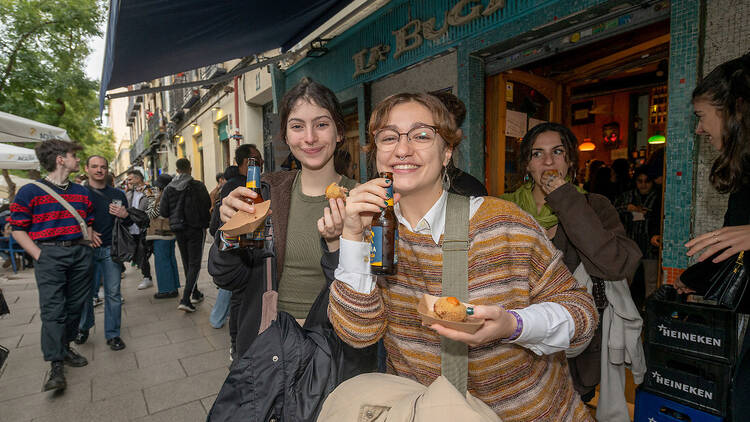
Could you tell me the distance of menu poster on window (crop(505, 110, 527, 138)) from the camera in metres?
4.92

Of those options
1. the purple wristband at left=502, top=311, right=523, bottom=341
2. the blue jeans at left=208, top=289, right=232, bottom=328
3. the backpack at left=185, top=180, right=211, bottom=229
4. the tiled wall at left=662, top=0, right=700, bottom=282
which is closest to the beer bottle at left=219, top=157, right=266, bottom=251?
the purple wristband at left=502, top=311, right=523, bottom=341

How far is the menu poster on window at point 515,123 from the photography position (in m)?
4.92

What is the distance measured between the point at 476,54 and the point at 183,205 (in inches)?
186

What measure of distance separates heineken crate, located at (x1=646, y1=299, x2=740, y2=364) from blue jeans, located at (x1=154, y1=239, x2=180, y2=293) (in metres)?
6.71

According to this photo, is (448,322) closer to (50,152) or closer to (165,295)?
(50,152)

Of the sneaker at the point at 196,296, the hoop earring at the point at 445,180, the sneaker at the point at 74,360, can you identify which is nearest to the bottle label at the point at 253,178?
the hoop earring at the point at 445,180

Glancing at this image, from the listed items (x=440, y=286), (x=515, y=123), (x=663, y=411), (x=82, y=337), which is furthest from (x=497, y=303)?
(x=82, y=337)

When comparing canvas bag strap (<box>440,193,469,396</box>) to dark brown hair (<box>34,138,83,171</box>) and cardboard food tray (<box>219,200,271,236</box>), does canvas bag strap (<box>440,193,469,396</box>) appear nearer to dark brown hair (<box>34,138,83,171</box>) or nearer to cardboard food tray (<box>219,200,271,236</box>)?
cardboard food tray (<box>219,200,271,236</box>)

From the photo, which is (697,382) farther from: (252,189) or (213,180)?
(213,180)

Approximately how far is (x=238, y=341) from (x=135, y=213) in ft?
14.1

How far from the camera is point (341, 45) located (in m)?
7.35

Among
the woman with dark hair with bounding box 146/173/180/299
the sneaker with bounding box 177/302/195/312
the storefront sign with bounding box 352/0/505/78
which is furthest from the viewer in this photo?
the woman with dark hair with bounding box 146/173/180/299

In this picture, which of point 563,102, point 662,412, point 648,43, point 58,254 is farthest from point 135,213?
point 648,43

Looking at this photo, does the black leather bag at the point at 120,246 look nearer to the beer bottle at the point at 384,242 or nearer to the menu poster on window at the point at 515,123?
the beer bottle at the point at 384,242
